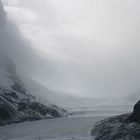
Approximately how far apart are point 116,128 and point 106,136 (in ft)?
17.9

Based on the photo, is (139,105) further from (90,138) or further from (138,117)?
(90,138)

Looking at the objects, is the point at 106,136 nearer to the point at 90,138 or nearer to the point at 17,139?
the point at 90,138

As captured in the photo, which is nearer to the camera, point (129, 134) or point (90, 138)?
point (129, 134)

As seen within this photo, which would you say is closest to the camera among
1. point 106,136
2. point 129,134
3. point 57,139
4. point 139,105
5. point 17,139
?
point 129,134

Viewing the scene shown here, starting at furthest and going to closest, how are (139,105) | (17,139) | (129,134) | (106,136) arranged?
1. (17,139)
2. (139,105)
3. (106,136)
4. (129,134)

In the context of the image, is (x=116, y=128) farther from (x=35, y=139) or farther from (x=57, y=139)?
(x=35, y=139)

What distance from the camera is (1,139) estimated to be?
13375 cm

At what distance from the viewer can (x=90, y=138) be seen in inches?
4291

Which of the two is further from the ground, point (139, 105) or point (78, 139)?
point (139, 105)

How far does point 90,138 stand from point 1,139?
4196cm

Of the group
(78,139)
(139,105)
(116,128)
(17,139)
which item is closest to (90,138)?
(78,139)

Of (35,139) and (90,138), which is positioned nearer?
(90,138)

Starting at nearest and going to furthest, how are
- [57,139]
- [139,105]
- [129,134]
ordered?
[129,134]
[139,105]
[57,139]

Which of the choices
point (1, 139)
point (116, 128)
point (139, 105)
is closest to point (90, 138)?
point (116, 128)
